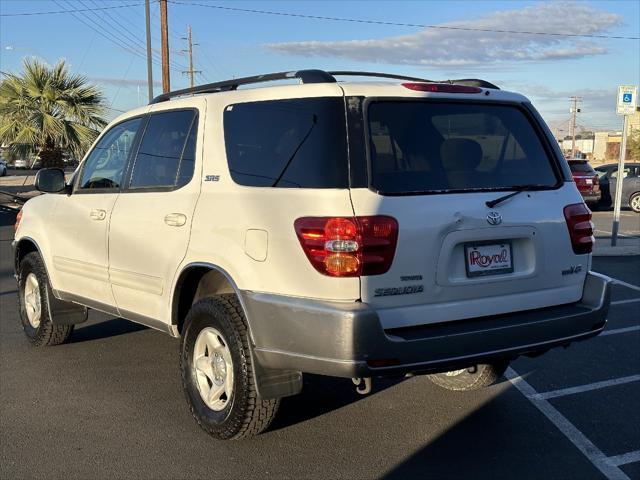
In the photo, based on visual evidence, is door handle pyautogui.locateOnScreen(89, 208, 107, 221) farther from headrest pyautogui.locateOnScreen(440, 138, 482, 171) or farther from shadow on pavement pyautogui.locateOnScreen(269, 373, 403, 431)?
headrest pyautogui.locateOnScreen(440, 138, 482, 171)

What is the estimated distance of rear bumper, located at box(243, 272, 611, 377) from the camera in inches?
127

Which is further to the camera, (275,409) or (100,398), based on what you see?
(100,398)

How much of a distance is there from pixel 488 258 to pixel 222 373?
166cm

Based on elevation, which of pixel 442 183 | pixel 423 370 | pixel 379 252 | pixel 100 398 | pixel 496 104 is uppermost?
pixel 496 104

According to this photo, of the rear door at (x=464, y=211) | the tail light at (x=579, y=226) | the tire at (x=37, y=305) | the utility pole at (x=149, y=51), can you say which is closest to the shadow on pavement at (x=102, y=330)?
the tire at (x=37, y=305)

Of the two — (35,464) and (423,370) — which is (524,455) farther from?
(35,464)

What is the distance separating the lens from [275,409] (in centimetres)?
390

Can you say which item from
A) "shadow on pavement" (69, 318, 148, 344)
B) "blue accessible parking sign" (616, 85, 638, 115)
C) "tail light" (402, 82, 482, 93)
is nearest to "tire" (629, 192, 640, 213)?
"blue accessible parking sign" (616, 85, 638, 115)

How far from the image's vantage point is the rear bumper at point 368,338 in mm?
3238

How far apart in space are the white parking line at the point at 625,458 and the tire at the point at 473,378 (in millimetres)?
1030

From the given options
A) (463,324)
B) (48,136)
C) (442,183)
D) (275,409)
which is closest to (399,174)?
(442,183)

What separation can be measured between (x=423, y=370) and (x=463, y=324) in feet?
1.13

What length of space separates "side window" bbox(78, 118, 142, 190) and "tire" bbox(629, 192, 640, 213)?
1933 cm

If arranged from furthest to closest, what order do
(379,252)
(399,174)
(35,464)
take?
1. (35,464)
2. (399,174)
3. (379,252)
